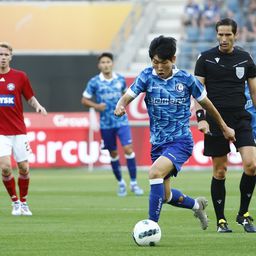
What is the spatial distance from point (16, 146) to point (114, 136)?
4884 mm

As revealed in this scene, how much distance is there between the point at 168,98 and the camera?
11062 millimetres

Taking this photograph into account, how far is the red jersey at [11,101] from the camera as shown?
569 inches

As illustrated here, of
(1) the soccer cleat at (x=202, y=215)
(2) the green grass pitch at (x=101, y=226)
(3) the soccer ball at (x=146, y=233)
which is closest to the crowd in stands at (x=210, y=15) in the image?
(2) the green grass pitch at (x=101, y=226)

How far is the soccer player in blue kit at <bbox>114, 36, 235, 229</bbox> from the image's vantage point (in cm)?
1077

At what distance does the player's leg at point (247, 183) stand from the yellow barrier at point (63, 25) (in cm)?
2173

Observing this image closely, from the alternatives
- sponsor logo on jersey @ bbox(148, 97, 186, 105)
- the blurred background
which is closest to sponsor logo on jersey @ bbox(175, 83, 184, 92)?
sponsor logo on jersey @ bbox(148, 97, 186, 105)

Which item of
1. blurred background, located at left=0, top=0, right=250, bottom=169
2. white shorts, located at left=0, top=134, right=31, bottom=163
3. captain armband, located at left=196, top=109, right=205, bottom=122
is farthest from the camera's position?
blurred background, located at left=0, top=0, right=250, bottom=169

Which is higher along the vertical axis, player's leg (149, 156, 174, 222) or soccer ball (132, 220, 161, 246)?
player's leg (149, 156, 174, 222)

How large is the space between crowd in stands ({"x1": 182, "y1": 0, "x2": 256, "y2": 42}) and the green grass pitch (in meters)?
11.0

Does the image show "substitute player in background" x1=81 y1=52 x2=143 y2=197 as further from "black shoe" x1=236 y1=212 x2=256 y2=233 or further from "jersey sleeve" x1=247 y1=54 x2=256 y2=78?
"jersey sleeve" x1=247 y1=54 x2=256 y2=78

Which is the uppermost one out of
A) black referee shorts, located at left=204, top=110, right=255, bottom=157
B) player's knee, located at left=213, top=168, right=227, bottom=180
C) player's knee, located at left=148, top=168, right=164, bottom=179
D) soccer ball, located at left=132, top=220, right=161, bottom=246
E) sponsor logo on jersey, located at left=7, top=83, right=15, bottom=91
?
sponsor logo on jersey, located at left=7, top=83, right=15, bottom=91

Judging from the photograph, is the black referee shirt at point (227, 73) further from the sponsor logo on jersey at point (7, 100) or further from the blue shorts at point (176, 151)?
the sponsor logo on jersey at point (7, 100)

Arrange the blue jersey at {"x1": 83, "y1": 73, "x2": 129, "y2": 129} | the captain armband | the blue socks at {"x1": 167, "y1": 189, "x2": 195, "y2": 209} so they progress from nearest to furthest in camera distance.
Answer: the captain armband → the blue socks at {"x1": 167, "y1": 189, "x2": 195, "y2": 209} → the blue jersey at {"x1": 83, "y1": 73, "x2": 129, "y2": 129}

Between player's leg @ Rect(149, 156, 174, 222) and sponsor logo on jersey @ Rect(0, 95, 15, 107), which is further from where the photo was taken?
sponsor logo on jersey @ Rect(0, 95, 15, 107)
